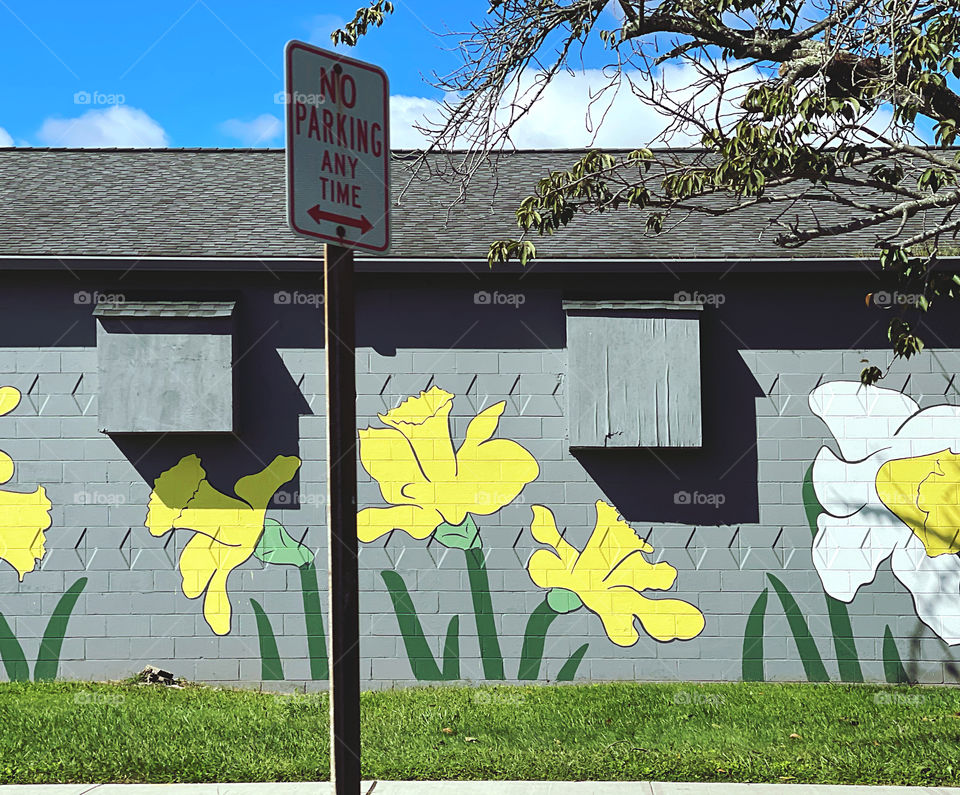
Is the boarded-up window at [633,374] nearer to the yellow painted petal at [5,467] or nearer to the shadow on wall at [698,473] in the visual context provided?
the shadow on wall at [698,473]

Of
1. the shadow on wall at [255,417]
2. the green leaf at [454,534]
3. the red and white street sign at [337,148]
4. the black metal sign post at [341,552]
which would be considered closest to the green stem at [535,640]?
the green leaf at [454,534]

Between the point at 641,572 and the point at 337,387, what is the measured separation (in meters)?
5.73

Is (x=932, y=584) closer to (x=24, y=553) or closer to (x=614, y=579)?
(x=614, y=579)

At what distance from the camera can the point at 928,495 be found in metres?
8.52

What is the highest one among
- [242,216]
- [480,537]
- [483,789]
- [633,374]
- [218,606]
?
[242,216]

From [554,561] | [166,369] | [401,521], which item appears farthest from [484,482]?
[166,369]

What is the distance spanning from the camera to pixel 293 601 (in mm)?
8562

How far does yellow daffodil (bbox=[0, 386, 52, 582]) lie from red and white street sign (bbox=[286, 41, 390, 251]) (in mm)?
6394

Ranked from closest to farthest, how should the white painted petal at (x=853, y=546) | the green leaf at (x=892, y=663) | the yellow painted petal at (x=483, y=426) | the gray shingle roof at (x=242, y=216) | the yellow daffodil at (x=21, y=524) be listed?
1. the green leaf at (x=892, y=663)
2. the white painted petal at (x=853, y=546)
3. the yellow daffodil at (x=21, y=524)
4. the yellow painted petal at (x=483, y=426)
5. the gray shingle roof at (x=242, y=216)

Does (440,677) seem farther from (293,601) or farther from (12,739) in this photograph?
(12,739)

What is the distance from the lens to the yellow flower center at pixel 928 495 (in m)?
8.48

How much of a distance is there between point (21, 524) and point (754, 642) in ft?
21.7

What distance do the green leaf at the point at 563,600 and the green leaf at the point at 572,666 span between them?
344 millimetres

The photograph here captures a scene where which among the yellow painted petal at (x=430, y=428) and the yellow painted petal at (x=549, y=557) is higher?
the yellow painted petal at (x=430, y=428)
